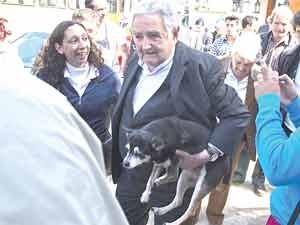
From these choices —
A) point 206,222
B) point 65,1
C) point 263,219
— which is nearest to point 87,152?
point 206,222

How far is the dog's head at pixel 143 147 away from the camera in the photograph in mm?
1874

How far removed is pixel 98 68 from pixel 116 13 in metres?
3.72

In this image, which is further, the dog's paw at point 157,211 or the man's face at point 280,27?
the man's face at point 280,27

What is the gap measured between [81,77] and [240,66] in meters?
1.13

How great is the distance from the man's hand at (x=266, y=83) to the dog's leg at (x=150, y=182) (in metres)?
0.53

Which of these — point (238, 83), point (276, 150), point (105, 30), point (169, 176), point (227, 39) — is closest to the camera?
point (276, 150)

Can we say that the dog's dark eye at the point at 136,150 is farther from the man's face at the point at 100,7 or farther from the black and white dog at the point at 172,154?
the man's face at the point at 100,7

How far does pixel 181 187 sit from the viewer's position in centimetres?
201

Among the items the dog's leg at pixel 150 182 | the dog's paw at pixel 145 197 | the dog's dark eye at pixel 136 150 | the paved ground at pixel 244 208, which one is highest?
the dog's dark eye at pixel 136 150

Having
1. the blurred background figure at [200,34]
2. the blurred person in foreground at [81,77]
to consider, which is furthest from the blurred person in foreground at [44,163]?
the blurred background figure at [200,34]

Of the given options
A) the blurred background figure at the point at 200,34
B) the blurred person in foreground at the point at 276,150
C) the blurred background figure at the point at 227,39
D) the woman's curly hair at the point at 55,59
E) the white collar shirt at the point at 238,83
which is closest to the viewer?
the blurred person in foreground at the point at 276,150

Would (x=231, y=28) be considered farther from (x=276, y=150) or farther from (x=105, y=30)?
(x=276, y=150)

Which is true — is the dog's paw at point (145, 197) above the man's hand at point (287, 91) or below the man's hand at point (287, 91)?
below

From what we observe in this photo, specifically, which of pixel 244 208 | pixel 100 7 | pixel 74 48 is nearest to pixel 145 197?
pixel 74 48
